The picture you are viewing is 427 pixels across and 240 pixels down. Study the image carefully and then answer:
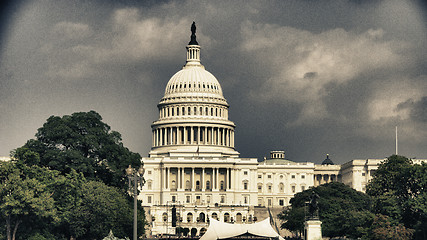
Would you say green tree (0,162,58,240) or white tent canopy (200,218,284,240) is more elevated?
green tree (0,162,58,240)

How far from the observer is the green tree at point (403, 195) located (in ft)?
340

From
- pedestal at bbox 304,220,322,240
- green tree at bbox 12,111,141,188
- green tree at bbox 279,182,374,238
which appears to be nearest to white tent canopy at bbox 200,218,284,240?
green tree at bbox 279,182,374,238

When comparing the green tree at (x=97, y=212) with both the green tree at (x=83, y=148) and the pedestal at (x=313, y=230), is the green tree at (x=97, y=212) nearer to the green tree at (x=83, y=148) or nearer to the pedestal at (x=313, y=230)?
the green tree at (x=83, y=148)

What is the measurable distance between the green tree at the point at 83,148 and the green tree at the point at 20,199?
14612 mm

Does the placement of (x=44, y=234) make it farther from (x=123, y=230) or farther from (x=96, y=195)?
(x=123, y=230)

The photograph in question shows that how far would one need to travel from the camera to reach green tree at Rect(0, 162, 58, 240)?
97812 millimetres

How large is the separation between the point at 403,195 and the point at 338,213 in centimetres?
2482

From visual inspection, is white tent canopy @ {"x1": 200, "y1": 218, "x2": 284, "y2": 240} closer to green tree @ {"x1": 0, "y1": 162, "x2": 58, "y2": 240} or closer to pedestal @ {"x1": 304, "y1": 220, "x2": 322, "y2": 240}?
green tree @ {"x1": 0, "y1": 162, "x2": 58, "y2": 240}

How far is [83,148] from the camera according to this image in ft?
407

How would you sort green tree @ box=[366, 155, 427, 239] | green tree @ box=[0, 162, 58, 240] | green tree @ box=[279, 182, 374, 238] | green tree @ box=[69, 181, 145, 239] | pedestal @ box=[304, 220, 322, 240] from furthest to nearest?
green tree @ box=[279, 182, 374, 238] < green tree @ box=[69, 181, 145, 239] < green tree @ box=[366, 155, 427, 239] < green tree @ box=[0, 162, 58, 240] < pedestal @ box=[304, 220, 322, 240]

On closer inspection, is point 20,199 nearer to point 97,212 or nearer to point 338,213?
point 97,212

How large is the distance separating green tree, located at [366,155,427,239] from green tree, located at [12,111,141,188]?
3351cm

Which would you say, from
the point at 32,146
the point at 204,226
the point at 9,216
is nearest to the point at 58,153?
the point at 32,146

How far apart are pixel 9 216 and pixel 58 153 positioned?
20.1 meters
